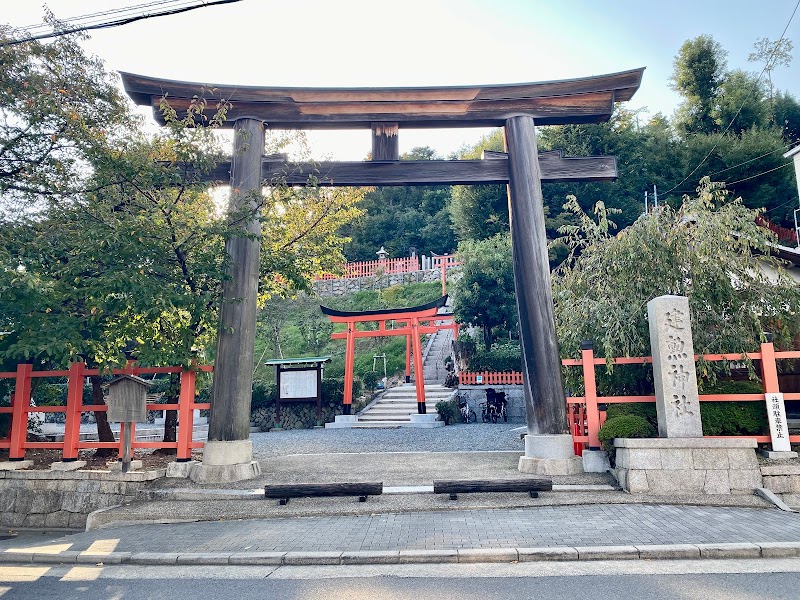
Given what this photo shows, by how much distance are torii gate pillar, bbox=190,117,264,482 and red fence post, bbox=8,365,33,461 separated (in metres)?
3.09

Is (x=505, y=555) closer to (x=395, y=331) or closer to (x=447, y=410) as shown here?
(x=447, y=410)

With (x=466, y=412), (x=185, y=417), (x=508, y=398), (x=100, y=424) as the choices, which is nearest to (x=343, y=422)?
(x=466, y=412)

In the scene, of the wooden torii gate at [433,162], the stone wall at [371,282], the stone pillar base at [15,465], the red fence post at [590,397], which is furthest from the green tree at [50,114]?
the stone wall at [371,282]

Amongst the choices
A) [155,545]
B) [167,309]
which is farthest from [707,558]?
[167,309]

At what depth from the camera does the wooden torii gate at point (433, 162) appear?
866 cm

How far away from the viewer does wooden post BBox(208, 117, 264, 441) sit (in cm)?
825

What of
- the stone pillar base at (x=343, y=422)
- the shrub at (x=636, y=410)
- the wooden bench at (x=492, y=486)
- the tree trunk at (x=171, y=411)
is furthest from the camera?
the stone pillar base at (x=343, y=422)

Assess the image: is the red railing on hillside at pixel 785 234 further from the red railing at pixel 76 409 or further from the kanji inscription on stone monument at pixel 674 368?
the red railing at pixel 76 409

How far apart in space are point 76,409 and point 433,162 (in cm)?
722

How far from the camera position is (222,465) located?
8.00m

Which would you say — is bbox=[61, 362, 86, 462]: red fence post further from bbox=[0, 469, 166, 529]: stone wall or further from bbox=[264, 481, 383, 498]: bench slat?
bbox=[264, 481, 383, 498]: bench slat

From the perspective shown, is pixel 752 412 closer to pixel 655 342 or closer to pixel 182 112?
pixel 655 342

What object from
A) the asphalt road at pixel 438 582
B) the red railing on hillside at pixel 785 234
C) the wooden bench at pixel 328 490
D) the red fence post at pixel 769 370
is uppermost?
the red railing on hillside at pixel 785 234

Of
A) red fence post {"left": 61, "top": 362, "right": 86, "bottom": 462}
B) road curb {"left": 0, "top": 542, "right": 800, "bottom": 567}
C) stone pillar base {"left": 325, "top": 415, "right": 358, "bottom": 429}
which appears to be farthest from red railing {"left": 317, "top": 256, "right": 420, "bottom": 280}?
road curb {"left": 0, "top": 542, "right": 800, "bottom": 567}
